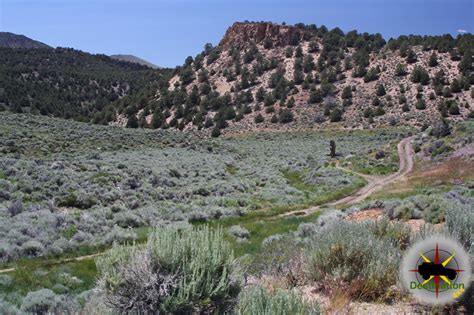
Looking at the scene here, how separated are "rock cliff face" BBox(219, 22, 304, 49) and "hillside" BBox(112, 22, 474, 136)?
23cm

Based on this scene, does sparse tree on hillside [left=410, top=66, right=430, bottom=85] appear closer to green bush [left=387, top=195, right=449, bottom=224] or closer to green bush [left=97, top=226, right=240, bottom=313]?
green bush [left=387, top=195, right=449, bottom=224]

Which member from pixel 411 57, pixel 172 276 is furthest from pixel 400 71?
pixel 172 276

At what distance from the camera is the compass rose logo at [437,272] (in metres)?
5.32

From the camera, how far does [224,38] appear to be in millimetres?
104812

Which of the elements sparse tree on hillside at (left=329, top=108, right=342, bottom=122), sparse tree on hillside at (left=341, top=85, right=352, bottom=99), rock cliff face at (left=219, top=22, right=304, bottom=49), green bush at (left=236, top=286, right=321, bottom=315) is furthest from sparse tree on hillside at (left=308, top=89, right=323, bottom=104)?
green bush at (left=236, top=286, right=321, bottom=315)

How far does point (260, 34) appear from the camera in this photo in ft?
321

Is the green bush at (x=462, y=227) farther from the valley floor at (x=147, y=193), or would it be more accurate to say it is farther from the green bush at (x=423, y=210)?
the green bush at (x=423, y=210)

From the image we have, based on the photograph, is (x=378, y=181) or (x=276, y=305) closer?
(x=276, y=305)

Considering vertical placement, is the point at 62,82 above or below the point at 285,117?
above

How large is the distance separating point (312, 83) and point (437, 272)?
75916 millimetres

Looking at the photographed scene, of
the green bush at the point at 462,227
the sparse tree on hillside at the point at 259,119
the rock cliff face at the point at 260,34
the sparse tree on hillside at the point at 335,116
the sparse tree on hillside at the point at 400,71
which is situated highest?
the rock cliff face at the point at 260,34

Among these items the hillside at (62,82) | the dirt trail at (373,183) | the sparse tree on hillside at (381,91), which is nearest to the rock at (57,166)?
the dirt trail at (373,183)

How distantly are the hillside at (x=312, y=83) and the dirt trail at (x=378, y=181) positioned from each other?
25.3 meters

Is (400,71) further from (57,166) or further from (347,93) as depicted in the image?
(57,166)
